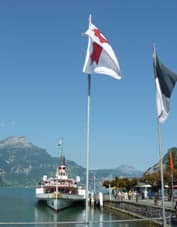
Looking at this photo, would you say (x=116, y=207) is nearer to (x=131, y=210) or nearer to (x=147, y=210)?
(x=131, y=210)

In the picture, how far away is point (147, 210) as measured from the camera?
43094 mm

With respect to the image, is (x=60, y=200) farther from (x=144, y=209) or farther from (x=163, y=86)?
(x=163, y=86)

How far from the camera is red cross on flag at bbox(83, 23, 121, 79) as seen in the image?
14.9m

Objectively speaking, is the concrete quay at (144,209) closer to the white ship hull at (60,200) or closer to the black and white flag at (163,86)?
the white ship hull at (60,200)

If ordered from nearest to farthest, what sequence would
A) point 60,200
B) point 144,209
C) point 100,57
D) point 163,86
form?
1. point 100,57
2. point 163,86
3. point 144,209
4. point 60,200

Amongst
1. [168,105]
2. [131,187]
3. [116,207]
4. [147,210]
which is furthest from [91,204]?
[168,105]

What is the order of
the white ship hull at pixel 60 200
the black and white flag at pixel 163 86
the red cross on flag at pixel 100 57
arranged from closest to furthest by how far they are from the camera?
the red cross on flag at pixel 100 57 → the black and white flag at pixel 163 86 → the white ship hull at pixel 60 200

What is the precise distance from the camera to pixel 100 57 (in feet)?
49.2

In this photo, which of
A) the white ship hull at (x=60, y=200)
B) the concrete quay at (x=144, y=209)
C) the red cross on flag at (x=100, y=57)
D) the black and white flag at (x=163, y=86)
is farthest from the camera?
the white ship hull at (x=60, y=200)

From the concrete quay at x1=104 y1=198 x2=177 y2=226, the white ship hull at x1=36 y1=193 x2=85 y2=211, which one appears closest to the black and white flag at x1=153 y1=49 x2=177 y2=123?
the concrete quay at x1=104 y1=198 x2=177 y2=226

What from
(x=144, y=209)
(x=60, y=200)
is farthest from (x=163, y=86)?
(x=60, y=200)

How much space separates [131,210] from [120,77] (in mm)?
39832

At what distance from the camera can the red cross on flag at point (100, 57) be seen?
14.9m

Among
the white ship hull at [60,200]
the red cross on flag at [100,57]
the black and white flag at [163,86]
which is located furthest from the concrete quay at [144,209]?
the red cross on flag at [100,57]
